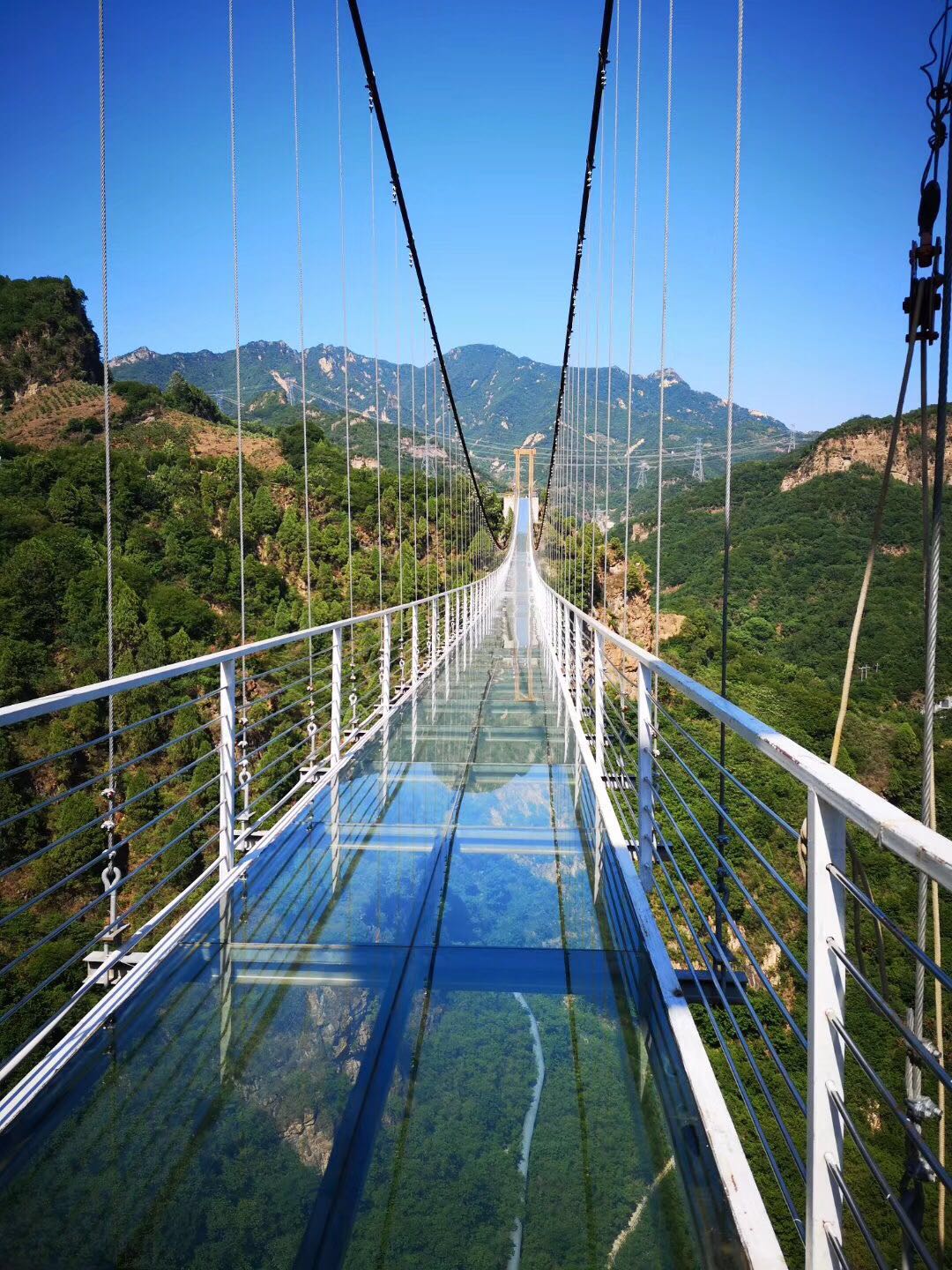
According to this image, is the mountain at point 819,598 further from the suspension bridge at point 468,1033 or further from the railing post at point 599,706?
the suspension bridge at point 468,1033

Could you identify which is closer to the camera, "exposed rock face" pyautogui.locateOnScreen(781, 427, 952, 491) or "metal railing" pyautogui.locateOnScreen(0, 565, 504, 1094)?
"metal railing" pyautogui.locateOnScreen(0, 565, 504, 1094)

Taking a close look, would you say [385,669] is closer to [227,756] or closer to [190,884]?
[227,756]

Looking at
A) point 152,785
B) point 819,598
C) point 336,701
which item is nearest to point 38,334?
point 336,701

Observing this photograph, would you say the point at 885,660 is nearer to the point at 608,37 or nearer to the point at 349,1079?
the point at 608,37

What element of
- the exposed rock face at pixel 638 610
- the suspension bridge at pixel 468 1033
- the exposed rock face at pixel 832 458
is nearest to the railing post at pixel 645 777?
the suspension bridge at pixel 468 1033

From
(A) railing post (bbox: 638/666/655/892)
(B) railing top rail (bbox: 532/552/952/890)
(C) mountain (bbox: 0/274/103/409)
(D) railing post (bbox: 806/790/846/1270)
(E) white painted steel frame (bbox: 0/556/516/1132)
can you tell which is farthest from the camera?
(C) mountain (bbox: 0/274/103/409)

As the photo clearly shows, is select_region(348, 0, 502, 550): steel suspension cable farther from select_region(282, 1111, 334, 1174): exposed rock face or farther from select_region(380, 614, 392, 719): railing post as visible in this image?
select_region(282, 1111, 334, 1174): exposed rock face

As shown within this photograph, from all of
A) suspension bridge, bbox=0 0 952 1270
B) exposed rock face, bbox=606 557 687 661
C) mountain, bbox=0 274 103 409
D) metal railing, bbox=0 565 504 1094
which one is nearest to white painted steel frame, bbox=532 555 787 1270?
suspension bridge, bbox=0 0 952 1270
